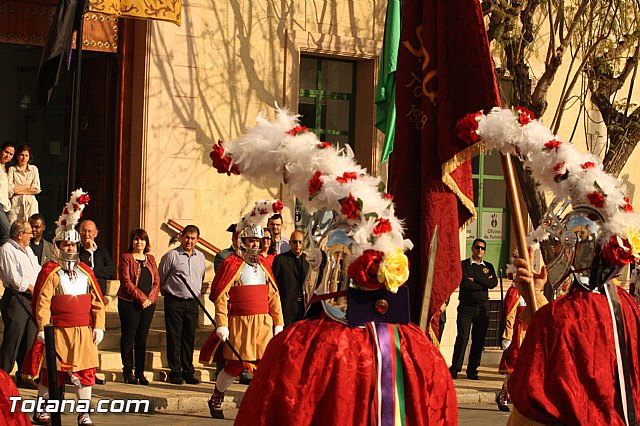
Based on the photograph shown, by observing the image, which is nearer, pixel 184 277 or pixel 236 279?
pixel 236 279

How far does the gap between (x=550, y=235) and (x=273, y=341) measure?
86.8 inches

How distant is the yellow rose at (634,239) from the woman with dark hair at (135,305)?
7068 millimetres

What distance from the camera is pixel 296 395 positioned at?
5.91m

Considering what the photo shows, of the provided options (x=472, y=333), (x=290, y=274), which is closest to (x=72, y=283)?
(x=290, y=274)

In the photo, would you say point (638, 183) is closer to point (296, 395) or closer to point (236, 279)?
point (236, 279)

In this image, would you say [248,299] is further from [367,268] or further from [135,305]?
[367,268]

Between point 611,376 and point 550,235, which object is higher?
point 550,235

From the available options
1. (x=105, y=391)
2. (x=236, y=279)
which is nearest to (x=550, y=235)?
(x=236, y=279)

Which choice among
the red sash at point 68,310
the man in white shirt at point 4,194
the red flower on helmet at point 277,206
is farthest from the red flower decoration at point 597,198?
the man in white shirt at point 4,194

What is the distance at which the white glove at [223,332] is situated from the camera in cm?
1208

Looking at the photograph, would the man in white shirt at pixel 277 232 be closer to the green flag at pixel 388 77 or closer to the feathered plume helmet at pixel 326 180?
the green flag at pixel 388 77

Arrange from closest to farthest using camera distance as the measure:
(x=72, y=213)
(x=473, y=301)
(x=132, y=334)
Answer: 1. (x=72, y=213)
2. (x=132, y=334)
3. (x=473, y=301)

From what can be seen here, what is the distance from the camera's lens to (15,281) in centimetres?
1275

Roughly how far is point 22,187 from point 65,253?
11.8 feet
